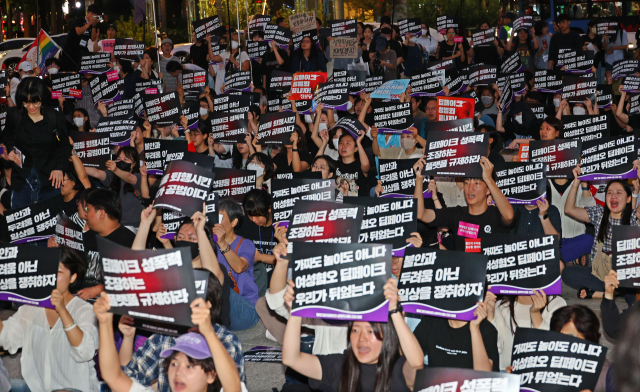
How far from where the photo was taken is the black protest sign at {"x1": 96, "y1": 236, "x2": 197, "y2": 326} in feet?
13.5

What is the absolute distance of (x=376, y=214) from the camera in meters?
6.32

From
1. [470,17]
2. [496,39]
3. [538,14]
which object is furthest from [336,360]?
[470,17]

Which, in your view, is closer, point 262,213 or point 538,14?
point 262,213

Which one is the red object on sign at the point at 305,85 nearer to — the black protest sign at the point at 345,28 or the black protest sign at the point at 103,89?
the black protest sign at the point at 103,89

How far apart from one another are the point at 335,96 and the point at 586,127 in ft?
12.8

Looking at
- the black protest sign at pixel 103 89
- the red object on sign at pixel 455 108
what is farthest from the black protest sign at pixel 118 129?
the red object on sign at pixel 455 108

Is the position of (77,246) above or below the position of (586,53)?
below

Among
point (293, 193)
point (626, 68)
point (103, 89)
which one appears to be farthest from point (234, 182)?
point (626, 68)

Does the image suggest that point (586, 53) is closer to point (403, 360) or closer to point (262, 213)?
point (262, 213)

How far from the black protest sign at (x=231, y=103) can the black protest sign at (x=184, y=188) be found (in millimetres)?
5325

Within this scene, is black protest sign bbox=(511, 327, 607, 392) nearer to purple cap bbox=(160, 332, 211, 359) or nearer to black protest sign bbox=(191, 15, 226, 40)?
purple cap bbox=(160, 332, 211, 359)

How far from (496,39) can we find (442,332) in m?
15.6

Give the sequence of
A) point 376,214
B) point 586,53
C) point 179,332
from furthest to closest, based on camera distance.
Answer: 1. point 586,53
2. point 376,214
3. point 179,332

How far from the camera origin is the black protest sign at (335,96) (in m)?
11.9
